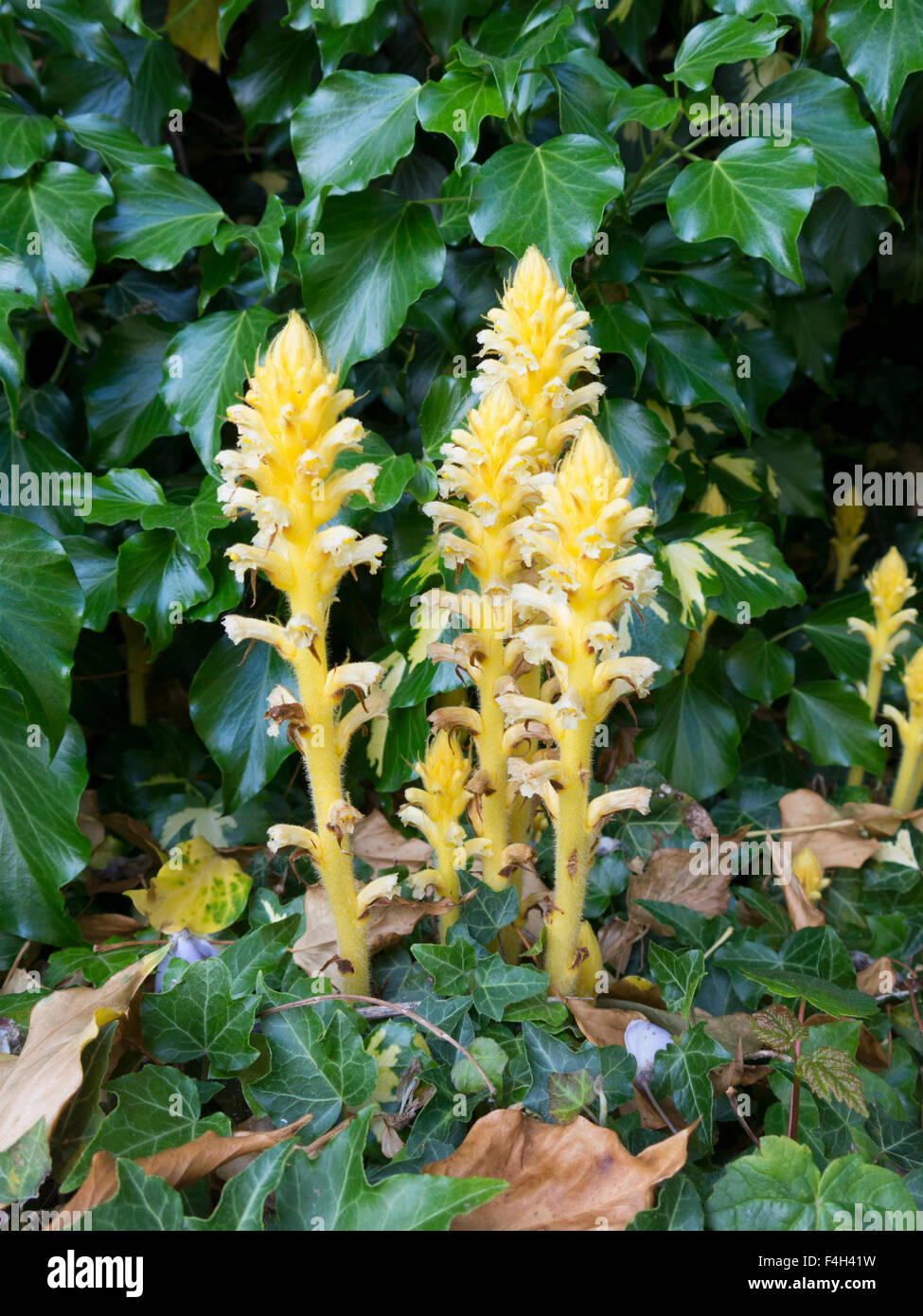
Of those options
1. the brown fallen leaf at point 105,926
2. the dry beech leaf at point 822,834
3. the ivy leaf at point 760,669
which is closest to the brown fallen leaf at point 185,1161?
the brown fallen leaf at point 105,926

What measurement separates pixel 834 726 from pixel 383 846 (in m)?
0.78

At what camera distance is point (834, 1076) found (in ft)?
2.89

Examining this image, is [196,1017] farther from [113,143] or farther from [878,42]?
[878,42]

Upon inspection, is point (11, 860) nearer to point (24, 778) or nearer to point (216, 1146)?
point (24, 778)

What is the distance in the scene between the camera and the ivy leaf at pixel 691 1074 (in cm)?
89

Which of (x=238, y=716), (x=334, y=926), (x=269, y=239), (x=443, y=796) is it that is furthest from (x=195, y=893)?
(x=269, y=239)

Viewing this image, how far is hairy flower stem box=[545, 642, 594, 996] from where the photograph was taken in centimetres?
86

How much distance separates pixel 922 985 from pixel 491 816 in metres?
0.58

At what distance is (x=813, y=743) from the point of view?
169 cm

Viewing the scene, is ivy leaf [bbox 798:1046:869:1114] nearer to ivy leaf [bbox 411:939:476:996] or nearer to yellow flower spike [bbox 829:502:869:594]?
ivy leaf [bbox 411:939:476:996]

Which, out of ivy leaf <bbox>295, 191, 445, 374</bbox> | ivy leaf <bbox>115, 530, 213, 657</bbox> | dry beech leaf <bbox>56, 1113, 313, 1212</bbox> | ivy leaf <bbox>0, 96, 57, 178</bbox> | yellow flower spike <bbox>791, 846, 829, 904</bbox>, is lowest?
dry beech leaf <bbox>56, 1113, 313, 1212</bbox>

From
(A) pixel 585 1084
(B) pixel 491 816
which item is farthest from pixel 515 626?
(A) pixel 585 1084

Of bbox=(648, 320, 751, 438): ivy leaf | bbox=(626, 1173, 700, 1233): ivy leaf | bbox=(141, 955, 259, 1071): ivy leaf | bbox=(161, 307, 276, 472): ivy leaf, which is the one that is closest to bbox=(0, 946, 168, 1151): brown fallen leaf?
bbox=(141, 955, 259, 1071): ivy leaf

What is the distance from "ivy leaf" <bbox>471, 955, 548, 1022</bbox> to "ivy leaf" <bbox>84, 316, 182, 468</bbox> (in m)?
1.03
